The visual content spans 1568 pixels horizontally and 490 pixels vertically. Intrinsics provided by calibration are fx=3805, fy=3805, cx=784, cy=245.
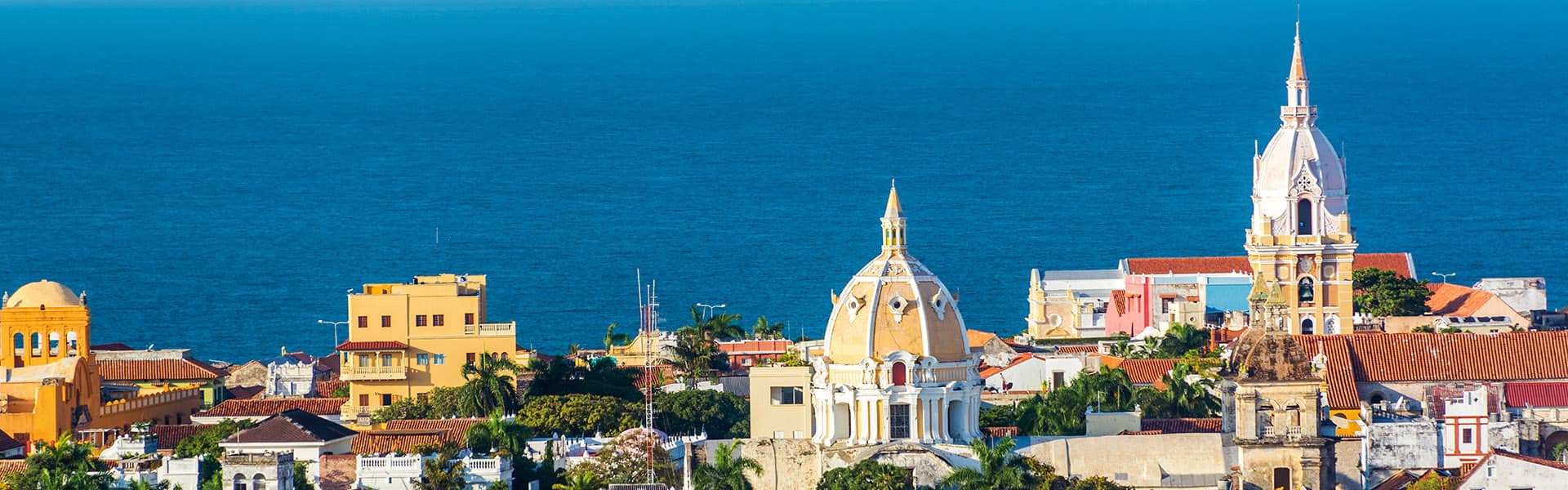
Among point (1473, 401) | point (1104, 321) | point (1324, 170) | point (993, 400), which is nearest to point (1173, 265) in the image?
point (1104, 321)

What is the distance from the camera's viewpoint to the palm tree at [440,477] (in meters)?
77.2

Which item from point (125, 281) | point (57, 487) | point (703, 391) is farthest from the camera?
point (125, 281)

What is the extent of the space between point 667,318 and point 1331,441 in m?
77.6

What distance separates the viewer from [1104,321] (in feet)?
445

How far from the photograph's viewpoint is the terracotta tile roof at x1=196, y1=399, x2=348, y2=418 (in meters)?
102

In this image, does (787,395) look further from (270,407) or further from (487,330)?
(487,330)

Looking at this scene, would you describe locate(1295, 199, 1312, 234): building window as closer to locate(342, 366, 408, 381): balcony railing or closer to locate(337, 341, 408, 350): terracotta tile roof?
locate(337, 341, 408, 350): terracotta tile roof

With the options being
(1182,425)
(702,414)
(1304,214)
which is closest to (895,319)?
(1182,425)

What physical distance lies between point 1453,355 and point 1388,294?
27597 mm

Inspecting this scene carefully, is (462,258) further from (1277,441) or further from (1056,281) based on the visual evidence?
(1277,441)

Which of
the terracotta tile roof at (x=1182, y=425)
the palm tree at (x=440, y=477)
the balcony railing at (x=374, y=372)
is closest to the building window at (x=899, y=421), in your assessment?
the terracotta tile roof at (x=1182, y=425)

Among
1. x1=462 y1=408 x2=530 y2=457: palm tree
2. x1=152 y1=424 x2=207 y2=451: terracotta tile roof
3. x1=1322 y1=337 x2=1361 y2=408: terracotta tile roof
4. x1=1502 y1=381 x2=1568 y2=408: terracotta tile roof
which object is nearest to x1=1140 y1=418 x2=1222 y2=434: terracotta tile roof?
x1=1322 y1=337 x2=1361 y2=408: terracotta tile roof

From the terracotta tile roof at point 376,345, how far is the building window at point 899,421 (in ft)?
105

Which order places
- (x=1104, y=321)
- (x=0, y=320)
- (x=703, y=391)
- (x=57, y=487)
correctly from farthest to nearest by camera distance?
(x=1104, y=321)
(x=0, y=320)
(x=703, y=391)
(x=57, y=487)
